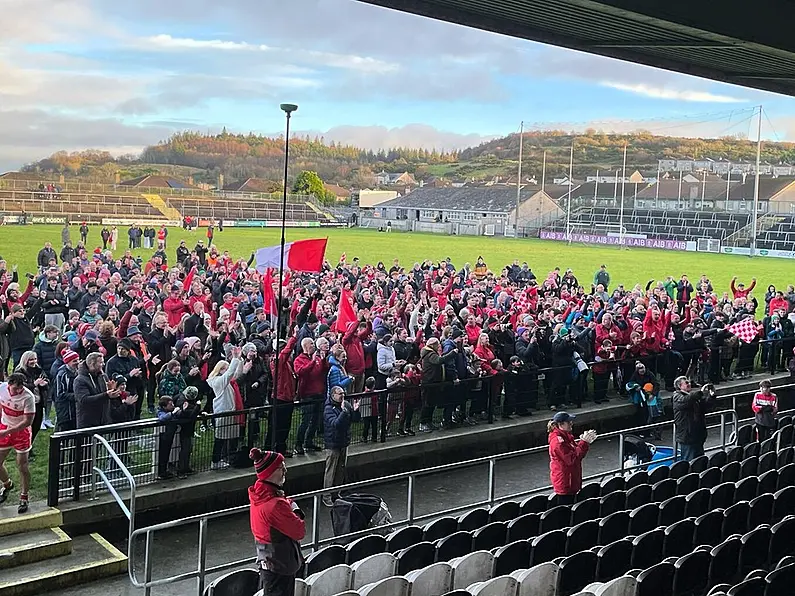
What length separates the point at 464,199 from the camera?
3529 inches

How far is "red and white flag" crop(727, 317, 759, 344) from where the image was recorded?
1758 cm

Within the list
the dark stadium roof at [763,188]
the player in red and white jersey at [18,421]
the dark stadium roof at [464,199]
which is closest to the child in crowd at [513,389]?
the player in red and white jersey at [18,421]

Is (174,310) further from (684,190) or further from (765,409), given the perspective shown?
(684,190)

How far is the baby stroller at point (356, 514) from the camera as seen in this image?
8125mm

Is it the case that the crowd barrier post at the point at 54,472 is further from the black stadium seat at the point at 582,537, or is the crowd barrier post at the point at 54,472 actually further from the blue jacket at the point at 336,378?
the black stadium seat at the point at 582,537

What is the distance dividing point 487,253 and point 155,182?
3187 centimetres

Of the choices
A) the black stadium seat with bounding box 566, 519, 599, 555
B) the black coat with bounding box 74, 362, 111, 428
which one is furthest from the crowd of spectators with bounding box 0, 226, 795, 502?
the black stadium seat with bounding box 566, 519, 599, 555

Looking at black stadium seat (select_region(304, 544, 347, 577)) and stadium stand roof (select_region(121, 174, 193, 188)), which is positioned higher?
stadium stand roof (select_region(121, 174, 193, 188))

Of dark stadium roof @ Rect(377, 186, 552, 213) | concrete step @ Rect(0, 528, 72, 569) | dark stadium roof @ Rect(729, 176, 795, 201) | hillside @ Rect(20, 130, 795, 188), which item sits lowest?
concrete step @ Rect(0, 528, 72, 569)

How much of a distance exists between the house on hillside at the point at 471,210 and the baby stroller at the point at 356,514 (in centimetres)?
6653

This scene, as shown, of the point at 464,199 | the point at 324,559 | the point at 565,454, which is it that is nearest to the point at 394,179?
the point at 464,199

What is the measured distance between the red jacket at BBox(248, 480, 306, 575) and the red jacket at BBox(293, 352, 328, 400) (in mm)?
5680

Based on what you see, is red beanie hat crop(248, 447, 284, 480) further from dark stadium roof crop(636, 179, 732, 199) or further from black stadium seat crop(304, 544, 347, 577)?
dark stadium roof crop(636, 179, 732, 199)

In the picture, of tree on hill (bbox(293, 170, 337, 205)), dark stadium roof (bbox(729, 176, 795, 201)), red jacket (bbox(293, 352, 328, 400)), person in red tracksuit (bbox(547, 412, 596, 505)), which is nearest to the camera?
person in red tracksuit (bbox(547, 412, 596, 505))
